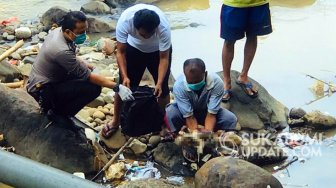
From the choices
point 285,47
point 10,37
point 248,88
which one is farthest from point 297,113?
point 10,37

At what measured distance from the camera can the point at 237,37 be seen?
19.4 ft

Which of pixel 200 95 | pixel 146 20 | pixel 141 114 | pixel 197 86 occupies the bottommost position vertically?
pixel 141 114

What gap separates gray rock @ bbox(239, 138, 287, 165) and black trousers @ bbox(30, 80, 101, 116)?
1620 mm

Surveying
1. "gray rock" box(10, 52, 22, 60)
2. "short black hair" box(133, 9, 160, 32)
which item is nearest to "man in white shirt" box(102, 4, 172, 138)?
"short black hair" box(133, 9, 160, 32)

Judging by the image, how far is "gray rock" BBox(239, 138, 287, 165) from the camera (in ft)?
17.6

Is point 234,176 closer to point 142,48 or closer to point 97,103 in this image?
point 142,48

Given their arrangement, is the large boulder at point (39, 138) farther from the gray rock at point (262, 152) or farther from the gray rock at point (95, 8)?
the gray rock at point (95, 8)

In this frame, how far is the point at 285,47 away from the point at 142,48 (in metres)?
3.89

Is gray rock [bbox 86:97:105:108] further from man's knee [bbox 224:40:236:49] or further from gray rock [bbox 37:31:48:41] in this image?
gray rock [bbox 37:31:48:41]

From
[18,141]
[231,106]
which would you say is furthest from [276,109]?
[18,141]

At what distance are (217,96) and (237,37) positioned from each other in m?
0.97

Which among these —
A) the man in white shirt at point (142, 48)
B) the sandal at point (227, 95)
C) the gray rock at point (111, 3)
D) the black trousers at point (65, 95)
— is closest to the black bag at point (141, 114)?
the man in white shirt at point (142, 48)

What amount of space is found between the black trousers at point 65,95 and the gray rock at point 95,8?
20.5ft

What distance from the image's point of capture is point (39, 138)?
5191 millimetres
